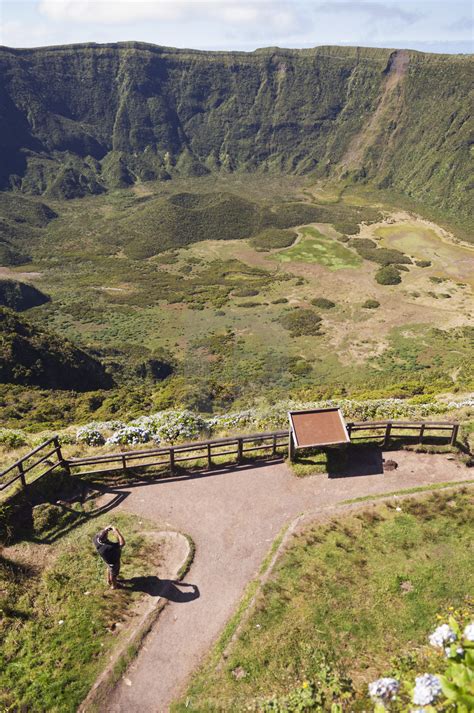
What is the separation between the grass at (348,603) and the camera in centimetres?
888

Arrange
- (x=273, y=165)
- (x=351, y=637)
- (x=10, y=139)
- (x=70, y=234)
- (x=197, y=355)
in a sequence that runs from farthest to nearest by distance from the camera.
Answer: (x=273, y=165), (x=10, y=139), (x=70, y=234), (x=197, y=355), (x=351, y=637)

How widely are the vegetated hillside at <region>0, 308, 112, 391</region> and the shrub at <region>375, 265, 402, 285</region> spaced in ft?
174

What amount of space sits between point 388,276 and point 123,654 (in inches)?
3106

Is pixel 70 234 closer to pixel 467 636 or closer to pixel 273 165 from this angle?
pixel 273 165

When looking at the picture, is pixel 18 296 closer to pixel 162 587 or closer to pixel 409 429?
pixel 409 429

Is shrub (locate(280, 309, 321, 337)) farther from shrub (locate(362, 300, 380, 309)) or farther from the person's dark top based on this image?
the person's dark top

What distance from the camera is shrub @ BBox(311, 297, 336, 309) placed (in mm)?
70188

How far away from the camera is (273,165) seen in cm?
17750

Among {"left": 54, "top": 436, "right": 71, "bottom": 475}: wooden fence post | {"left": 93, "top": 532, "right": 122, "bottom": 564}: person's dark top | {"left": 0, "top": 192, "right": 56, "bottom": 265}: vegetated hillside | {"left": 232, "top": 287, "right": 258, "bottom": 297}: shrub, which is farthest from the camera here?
{"left": 0, "top": 192, "right": 56, "bottom": 265}: vegetated hillside

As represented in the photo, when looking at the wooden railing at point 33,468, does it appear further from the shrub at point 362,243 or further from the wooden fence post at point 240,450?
the shrub at point 362,243

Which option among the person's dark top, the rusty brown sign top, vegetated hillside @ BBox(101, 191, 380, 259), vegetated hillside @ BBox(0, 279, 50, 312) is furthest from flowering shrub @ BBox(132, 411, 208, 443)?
vegetated hillside @ BBox(101, 191, 380, 259)

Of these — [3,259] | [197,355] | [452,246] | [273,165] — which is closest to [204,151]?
[273,165]

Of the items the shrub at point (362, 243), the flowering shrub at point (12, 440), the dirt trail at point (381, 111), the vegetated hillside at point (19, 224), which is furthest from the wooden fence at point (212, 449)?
the dirt trail at point (381, 111)

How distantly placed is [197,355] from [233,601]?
159 ft
